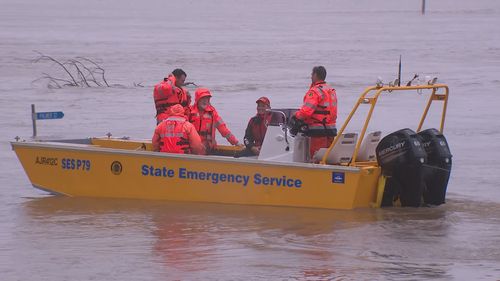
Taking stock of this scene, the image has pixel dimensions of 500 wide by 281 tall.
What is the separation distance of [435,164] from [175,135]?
2.63 meters

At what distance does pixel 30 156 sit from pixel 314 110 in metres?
3.24

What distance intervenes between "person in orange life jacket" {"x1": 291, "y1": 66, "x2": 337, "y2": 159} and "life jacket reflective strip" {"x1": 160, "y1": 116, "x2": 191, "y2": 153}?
117 centimetres

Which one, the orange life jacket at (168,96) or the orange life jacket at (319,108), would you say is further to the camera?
the orange life jacket at (168,96)

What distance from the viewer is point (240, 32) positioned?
161ft

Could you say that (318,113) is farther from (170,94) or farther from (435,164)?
(170,94)

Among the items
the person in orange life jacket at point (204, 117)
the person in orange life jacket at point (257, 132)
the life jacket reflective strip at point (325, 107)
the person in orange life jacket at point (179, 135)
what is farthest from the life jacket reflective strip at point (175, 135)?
the life jacket reflective strip at point (325, 107)

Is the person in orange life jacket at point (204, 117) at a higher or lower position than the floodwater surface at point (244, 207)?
higher

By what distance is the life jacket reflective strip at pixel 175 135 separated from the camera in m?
11.9

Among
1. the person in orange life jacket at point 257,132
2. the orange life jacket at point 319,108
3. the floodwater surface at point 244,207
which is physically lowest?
the floodwater surface at point 244,207

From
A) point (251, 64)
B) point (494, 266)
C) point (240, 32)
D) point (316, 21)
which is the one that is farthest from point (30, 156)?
point (316, 21)

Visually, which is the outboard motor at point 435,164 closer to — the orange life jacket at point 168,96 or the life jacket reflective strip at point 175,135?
the life jacket reflective strip at point 175,135

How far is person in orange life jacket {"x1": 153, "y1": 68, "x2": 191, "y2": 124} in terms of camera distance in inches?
504

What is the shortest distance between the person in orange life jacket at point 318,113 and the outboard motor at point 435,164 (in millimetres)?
912

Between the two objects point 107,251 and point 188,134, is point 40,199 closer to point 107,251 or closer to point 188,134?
point 188,134
